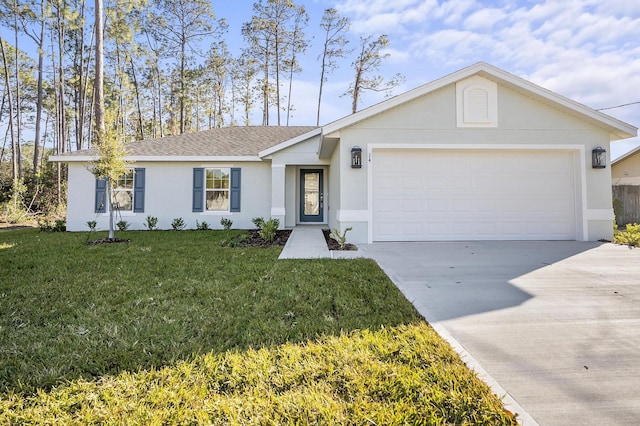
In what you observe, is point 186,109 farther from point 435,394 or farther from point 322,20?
point 435,394

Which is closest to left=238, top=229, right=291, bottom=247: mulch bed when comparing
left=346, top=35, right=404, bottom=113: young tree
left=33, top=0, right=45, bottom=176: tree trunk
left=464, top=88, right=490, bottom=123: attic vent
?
Answer: left=464, top=88, right=490, bottom=123: attic vent

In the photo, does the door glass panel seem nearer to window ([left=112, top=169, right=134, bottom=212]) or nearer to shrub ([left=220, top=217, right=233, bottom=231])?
shrub ([left=220, top=217, right=233, bottom=231])

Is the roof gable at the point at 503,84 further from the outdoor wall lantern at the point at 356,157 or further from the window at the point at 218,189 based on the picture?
the window at the point at 218,189

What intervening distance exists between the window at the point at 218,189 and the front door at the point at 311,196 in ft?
9.16

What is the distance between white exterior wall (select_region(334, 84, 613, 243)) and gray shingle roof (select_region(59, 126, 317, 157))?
4.82 meters

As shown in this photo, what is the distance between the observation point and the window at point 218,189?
430 inches

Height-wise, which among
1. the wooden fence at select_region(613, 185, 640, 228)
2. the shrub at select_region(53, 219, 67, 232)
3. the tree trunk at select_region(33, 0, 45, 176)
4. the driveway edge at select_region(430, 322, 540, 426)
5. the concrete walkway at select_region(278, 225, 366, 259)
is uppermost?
the tree trunk at select_region(33, 0, 45, 176)

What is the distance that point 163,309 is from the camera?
3283 millimetres

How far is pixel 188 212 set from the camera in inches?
424

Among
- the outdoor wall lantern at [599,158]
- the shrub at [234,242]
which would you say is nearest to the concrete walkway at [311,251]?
the shrub at [234,242]

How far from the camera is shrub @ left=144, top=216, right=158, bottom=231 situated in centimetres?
1048

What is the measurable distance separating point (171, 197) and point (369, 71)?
16135mm

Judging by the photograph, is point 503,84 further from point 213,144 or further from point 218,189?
point 213,144

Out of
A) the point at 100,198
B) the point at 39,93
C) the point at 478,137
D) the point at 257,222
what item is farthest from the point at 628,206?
the point at 39,93
